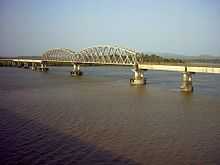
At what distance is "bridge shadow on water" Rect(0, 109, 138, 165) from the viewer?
16438 mm

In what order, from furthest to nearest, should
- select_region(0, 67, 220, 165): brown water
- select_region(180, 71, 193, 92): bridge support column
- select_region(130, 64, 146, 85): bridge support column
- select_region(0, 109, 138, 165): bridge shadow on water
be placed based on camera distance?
select_region(130, 64, 146, 85): bridge support column < select_region(180, 71, 193, 92): bridge support column < select_region(0, 67, 220, 165): brown water < select_region(0, 109, 138, 165): bridge shadow on water

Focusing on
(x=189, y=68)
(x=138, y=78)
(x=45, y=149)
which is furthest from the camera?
(x=138, y=78)

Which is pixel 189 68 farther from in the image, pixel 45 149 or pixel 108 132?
pixel 45 149

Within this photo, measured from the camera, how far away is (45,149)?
18.1 m

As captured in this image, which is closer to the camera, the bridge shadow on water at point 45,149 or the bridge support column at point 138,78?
the bridge shadow on water at point 45,149

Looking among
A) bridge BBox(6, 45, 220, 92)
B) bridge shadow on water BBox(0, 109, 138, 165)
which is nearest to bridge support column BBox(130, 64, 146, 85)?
bridge BBox(6, 45, 220, 92)

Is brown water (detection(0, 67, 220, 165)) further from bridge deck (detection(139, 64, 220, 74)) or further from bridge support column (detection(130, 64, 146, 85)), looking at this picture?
bridge support column (detection(130, 64, 146, 85))

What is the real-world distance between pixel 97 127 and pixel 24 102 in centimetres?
1466

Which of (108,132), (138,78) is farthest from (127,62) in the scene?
(108,132)

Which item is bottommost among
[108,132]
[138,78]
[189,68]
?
[108,132]

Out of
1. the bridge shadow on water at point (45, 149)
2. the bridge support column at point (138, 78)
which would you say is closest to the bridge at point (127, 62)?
the bridge support column at point (138, 78)

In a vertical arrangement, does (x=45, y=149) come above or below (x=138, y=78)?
below

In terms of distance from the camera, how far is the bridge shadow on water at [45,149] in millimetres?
16438

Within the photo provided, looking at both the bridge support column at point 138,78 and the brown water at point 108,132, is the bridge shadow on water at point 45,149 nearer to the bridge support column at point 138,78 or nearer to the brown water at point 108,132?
the brown water at point 108,132
